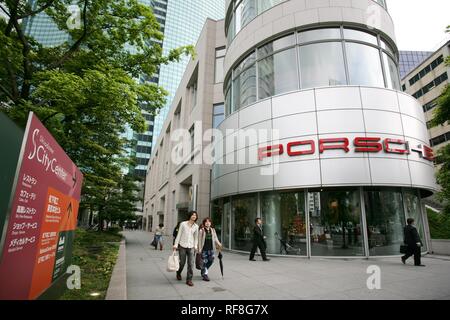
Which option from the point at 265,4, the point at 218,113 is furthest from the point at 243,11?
the point at 218,113

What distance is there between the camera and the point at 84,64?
29.1ft

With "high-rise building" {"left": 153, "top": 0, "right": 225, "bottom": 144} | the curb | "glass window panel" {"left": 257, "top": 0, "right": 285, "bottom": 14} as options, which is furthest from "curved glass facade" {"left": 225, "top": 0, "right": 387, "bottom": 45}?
"high-rise building" {"left": 153, "top": 0, "right": 225, "bottom": 144}

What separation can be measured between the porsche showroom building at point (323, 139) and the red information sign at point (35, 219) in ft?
20.7

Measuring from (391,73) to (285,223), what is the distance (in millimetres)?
9397

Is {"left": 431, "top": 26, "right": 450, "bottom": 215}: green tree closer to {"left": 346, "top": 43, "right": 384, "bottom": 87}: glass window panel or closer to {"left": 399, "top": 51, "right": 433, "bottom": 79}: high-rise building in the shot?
{"left": 346, "top": 43, "right": 384, "bottom": 87}: glass window panel

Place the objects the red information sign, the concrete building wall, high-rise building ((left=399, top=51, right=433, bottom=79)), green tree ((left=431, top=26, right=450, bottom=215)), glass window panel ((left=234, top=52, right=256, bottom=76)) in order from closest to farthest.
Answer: the red information sign
green tree ((left=431, top=26, right=450, bottom=215))
glass window panel ((left=234, top=52, right=256, bottom=76))
the concrete building wall
high-rise building ((left=399, top=51, right=433, bottom=79))

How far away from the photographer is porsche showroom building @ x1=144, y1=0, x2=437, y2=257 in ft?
35.0

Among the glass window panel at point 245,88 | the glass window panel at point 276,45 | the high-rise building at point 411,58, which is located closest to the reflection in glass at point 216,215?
the glass window panel at point 245,88

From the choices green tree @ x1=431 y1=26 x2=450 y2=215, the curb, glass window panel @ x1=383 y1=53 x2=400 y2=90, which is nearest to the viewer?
the curb

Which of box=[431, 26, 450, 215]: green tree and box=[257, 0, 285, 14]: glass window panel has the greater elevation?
box=[257, 0, 285, 14]: glass window panel

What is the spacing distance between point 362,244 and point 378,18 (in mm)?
11133

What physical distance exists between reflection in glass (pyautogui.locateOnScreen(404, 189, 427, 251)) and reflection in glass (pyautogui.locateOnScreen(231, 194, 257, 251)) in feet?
22.0

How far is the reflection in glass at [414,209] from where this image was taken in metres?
11.5

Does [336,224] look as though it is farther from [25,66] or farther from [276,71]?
[25,66]
